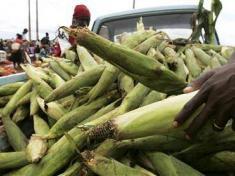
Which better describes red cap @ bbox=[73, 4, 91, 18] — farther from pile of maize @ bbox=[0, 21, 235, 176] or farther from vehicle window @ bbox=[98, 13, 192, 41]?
pile of maize @ bbox=[0, 21, 235, 176]

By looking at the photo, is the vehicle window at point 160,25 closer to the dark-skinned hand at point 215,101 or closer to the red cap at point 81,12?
the red cap at point 81,12

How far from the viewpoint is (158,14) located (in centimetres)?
657

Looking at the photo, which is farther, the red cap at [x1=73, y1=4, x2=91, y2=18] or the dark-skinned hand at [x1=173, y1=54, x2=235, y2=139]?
the red cap at [x1=73, y1=4, x2=91, y2=18]

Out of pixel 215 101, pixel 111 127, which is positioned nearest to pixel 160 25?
pixel 111 127

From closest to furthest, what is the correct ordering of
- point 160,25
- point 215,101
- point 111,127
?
point 215,101 → point 111,127 → point 160,25

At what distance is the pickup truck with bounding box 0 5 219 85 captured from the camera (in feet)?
21.1

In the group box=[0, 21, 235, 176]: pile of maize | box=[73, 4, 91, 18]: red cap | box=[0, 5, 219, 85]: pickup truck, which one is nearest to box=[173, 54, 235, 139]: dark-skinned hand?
box=[0, 21, 235, 176]: pile of maize

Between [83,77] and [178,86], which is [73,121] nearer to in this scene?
[83,77]

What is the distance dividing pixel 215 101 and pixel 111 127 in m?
0.45

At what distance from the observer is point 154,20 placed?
659cm

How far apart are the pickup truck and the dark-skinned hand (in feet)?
13.9

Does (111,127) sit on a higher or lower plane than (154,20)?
higher

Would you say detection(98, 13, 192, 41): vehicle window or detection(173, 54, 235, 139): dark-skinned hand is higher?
detection(173, 54, 235, 139): dark-skinned hand

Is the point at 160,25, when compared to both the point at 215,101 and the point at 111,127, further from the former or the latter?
the point at 215,101
